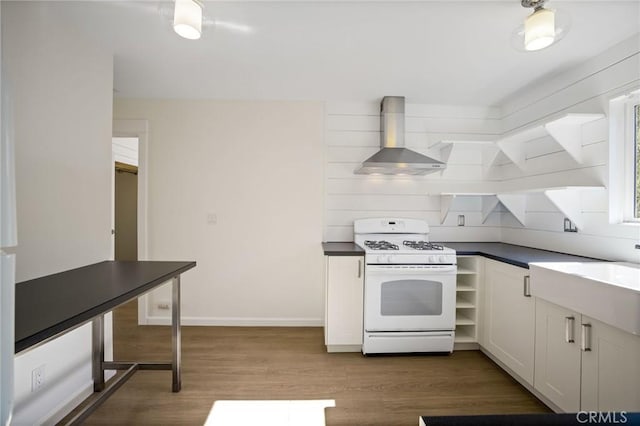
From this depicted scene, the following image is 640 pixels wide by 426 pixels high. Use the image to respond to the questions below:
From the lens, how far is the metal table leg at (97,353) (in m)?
2.07

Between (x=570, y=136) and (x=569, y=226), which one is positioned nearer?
(x=570, y=136)

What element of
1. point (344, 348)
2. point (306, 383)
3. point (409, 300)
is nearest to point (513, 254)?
point (409, 300)

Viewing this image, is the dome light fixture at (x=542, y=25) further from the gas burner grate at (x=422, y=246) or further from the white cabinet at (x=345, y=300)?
the white cabinet at (x=345, y=300)

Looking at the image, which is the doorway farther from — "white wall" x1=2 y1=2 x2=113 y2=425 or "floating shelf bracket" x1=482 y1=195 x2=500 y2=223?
"floating shelf bracket" x1=482 y1=195 x2=500 y2=223

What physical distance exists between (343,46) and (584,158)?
6.44ft

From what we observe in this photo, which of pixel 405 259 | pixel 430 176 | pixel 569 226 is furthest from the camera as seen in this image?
pixel 430 176

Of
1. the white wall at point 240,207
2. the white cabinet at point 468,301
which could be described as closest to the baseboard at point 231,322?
the white wall at point 240,207

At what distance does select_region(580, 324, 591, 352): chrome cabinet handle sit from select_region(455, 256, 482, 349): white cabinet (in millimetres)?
1079

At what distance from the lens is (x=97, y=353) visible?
210cm

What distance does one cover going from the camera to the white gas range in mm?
2639

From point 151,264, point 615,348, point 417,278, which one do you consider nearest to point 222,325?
point 151,264

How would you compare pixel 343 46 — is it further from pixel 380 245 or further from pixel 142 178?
pixel 142 178

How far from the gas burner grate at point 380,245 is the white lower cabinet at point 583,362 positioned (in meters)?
1.15

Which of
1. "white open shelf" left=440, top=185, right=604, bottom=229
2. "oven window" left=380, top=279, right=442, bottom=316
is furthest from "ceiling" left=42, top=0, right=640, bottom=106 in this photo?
"oven window" left=380, top=279, right=442, bottom=316
